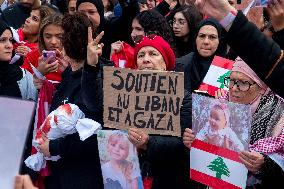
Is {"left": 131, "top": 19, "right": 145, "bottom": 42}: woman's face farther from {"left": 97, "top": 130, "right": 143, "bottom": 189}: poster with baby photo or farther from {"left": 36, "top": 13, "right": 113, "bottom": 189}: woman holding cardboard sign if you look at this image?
{"left": 97, "top": 130, "right": 143, "bottom": 189}: poster with baby photo

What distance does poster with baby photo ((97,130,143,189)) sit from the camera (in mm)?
3354

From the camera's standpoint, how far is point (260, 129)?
2969 millimetres

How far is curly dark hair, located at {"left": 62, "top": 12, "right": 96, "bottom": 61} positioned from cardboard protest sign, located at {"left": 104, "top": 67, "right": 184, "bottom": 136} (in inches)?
18.6

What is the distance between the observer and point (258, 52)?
6.87 feet

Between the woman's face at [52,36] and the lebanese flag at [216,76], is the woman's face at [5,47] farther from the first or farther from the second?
the lebanese flag at [216,76]

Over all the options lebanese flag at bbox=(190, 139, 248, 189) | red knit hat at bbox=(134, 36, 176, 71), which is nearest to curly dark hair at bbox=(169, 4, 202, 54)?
red knit hat at bbox=(134, 36, 176, 71)

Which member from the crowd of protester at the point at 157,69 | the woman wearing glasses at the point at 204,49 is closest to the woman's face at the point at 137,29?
the crowd of protester at the point at 157,69

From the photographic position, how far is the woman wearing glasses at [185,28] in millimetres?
5789

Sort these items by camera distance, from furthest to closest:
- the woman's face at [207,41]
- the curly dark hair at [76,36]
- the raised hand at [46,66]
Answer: the woman's face at [207,41]
the raised hand at [46,66]
the curly dark hair at [76,36]

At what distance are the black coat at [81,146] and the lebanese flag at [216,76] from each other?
2.96 feet

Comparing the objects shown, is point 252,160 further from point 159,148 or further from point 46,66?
point 46,66

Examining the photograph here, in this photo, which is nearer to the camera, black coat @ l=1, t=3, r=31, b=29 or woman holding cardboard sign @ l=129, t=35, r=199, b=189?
woman holding cardboard sign @ l=129, t=35, r=199, b=189

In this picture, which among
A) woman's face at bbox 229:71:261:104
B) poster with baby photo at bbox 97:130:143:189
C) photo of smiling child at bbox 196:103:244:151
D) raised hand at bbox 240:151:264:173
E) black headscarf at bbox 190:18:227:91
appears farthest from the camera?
black headscarf at bbox 190:18:227:91

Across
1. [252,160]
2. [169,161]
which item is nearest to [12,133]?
[252,160]
